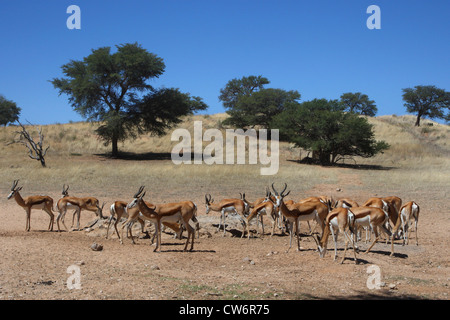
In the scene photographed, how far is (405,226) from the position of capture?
13523 millimetres

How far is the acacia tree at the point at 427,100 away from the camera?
71.8 metres

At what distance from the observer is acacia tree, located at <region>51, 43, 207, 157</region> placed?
131ft

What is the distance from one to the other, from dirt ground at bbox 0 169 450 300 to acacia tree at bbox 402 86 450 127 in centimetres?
6336

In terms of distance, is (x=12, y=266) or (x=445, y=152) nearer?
(x=12, y=266)

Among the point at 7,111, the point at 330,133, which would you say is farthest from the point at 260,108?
the point at 7,111

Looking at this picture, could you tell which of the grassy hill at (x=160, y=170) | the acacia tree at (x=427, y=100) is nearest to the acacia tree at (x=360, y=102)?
the acacia tree at (x=427, y=100)

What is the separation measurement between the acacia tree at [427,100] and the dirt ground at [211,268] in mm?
63361

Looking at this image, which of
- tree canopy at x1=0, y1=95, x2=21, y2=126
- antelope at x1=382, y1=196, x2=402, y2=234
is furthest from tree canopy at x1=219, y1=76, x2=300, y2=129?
antelope at x1=382, y1=196, x2=402, y2=234

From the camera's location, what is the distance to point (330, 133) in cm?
4006
